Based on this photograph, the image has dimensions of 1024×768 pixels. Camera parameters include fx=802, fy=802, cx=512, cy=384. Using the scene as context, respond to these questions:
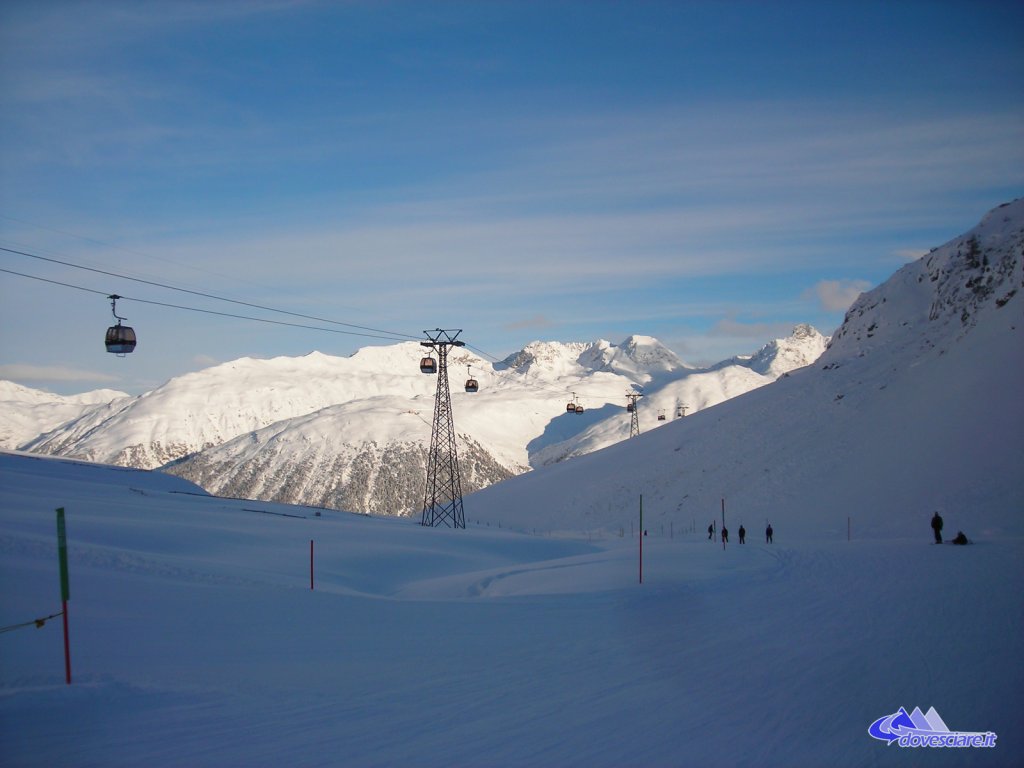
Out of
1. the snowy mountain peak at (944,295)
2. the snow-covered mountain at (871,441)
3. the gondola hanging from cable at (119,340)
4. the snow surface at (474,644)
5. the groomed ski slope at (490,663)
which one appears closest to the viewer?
the groomed ski slope at (490,663)

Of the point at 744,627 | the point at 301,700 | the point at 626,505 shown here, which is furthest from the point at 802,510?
the point at 301,700

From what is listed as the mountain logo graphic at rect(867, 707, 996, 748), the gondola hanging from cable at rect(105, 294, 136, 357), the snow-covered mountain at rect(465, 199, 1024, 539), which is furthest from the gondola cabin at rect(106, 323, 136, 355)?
the snow-covered mountain at rect(465, 199, 1024, 539)

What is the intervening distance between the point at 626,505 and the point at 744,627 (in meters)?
57.0

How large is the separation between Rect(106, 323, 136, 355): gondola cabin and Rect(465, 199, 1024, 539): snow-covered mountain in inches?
1607

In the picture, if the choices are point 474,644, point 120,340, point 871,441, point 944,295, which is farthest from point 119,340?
point 944,295

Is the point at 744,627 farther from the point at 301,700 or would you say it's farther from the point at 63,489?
the point at 63,489

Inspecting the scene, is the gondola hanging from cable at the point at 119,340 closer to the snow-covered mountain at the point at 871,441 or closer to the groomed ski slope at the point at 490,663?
the groomed ski slope at the point at 490,663

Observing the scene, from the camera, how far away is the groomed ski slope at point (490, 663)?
410 inches

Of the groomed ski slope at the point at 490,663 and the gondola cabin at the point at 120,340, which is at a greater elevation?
the gondola cabin at the point at 120,340

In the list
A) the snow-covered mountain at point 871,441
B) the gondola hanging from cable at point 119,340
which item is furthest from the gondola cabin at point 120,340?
the snow-covered mountain at point 871,441

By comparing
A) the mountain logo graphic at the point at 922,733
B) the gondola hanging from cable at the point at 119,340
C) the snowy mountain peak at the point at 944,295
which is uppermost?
the snowy mountain peak at the point at 944,295

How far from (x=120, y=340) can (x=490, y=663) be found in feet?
64.4

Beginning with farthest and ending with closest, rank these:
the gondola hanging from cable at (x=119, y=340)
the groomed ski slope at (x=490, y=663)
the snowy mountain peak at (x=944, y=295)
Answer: the snowy mountain peak at (x=944, y=295), the gondola hanging from cable at (x=119, y=340), the groomed ski slope at (x=490, y=663)

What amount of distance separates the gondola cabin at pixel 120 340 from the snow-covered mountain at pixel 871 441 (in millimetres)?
40825
